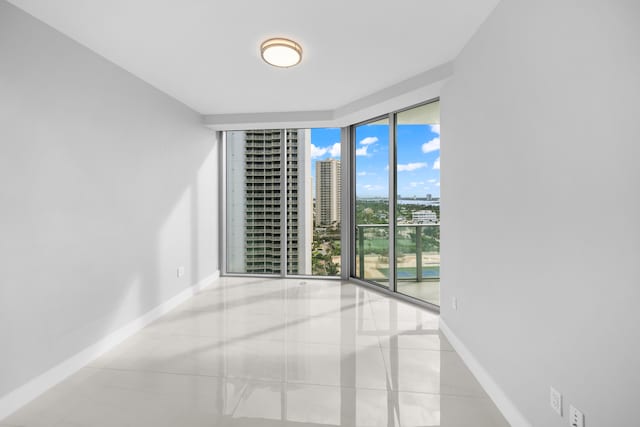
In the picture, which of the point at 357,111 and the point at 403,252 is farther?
the point at 403,252

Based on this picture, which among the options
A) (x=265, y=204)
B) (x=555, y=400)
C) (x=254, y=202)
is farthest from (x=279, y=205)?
(x=555, y=400)

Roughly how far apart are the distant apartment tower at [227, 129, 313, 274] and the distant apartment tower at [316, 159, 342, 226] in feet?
0.81

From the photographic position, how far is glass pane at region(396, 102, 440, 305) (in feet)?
11.1

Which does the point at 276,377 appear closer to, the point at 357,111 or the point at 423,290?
the point at 423,290

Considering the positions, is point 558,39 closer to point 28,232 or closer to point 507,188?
point 507,188

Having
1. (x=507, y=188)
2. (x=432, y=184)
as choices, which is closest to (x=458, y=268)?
(x=507, y=188)

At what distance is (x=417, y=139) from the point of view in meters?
3.55

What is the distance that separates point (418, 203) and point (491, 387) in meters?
2.08

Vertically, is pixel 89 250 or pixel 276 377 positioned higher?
pixel 89 250

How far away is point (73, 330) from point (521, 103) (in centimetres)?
338

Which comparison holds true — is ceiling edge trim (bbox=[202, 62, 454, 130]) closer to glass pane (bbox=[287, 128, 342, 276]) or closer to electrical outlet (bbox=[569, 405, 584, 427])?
glass pane (bbox=[287, 128, 342, 276])

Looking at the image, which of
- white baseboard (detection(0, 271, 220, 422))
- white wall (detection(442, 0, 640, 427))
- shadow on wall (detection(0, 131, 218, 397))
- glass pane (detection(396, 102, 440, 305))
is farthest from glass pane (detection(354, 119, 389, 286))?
white baseboard (detection(0, 271, 220, 422))

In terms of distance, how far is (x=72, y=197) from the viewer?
219 centimetres

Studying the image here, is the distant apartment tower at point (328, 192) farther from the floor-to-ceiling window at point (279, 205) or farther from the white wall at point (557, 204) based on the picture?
the white wall at point (557, 204)
